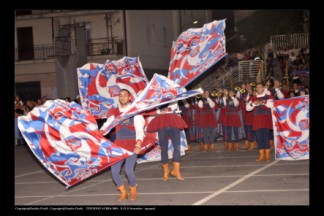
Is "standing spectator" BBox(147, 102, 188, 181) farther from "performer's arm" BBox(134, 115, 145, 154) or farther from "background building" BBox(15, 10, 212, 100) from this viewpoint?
"background building" BBox(15, 10, 212, 100)

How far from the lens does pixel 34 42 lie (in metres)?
43.2

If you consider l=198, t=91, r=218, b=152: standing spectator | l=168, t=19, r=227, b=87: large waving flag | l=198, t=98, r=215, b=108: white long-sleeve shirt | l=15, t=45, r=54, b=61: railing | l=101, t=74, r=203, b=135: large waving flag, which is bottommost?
l=198, t=91, r=218, b=152: standing spectator

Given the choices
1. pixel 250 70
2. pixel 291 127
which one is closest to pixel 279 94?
pixel 291 127

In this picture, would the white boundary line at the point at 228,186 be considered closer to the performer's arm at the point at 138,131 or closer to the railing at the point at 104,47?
the performer's arm at the point at 138,131

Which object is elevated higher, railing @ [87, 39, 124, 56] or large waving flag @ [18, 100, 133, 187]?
railing @ [87, 39, 124, 56]

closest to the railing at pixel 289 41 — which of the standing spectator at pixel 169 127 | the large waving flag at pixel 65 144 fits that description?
the standing spectator at pixel 169 127

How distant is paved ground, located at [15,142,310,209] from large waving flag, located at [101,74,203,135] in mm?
1413

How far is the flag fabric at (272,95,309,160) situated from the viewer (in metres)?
14.5

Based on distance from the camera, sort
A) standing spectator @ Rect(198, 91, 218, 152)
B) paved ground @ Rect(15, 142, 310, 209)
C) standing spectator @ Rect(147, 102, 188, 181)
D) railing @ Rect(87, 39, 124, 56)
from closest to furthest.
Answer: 1. paved ground @ Rect(15, 142, 310, 209)
2. standing spectator @ Rect(147, 102, 188, 181)
3. standing spectator @ Rect(198, 91, 218, 152)
4. railing @ Rect(87, 39, 124, 56)

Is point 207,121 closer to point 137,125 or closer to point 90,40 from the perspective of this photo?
point 137,125

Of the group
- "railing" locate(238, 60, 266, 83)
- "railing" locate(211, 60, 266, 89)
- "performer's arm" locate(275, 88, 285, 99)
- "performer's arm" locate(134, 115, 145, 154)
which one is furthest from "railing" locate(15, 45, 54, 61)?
"performer's arm" locate(134, 115, 145, 154)

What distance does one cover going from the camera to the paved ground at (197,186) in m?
9.88

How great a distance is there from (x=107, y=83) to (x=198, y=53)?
144 inches

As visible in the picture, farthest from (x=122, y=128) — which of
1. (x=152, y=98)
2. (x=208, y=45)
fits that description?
(x=208, y=45)
